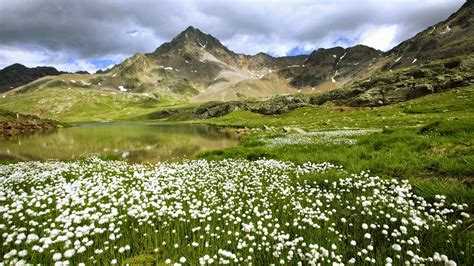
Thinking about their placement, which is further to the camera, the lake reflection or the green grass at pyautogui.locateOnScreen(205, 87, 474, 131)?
the green grass at pyautogui.locateOnScreen(205, 87, 474, 131)

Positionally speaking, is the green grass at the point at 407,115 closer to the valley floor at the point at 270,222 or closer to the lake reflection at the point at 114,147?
the lake reflection at the point at 114,147

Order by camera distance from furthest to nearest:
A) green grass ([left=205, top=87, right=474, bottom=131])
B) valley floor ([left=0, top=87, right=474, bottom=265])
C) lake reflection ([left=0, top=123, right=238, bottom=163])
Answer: green grass ([left=205, top=87, right=474, bottom=131]), lake reflection ([left=0, top=123, right=238, bottom=163]), valley floor ([left=0, top=87, right=474, bottom=265])

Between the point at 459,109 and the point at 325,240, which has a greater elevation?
the point at 325,240

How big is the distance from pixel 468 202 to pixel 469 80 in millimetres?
143288

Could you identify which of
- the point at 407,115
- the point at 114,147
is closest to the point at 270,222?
the point at 114,147

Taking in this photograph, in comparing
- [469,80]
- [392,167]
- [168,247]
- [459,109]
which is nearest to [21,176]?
[168,247]

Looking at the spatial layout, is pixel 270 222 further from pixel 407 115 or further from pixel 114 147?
pixel 407 115

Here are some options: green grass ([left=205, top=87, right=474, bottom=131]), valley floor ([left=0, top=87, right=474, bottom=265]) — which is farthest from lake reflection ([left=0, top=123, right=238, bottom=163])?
green grass ([left=205, top=87, right=474, bottom=131])

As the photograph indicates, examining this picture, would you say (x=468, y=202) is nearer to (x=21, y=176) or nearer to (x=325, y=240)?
(x=325, y=240)

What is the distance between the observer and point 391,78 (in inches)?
5940

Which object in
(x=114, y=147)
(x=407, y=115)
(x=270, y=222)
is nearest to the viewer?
(x=270, y=222)

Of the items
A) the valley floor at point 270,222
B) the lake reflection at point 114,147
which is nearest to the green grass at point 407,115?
the lake reflection at point 114,147

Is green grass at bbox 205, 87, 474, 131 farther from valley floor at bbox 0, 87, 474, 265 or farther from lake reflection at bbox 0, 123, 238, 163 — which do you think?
valley floor at bbox 0, 87, 474, 265

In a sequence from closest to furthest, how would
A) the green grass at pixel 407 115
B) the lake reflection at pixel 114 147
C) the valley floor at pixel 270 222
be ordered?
the valley floor at pixel 270 222
the lake reflection at pixel 114 147
the green grass at pixel 407 115
